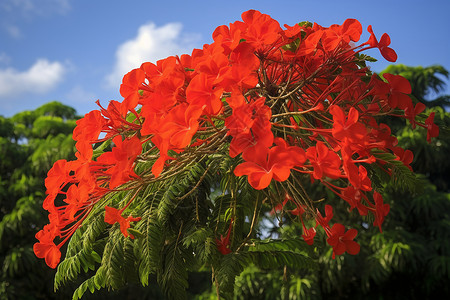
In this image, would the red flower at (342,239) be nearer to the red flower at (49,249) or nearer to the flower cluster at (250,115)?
the flower cluster at (250,115)

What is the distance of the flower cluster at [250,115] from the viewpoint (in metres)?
0.87

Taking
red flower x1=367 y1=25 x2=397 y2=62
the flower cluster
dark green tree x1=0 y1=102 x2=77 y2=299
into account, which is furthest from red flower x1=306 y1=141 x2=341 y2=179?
dark green tree x1=0 y1=102 x2=77 y2=299

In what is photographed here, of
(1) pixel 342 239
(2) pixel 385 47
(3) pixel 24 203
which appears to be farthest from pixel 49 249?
(3) pixel 24 203

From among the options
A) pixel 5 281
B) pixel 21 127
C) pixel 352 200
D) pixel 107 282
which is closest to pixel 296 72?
pixel 352 200

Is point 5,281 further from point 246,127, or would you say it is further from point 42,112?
point 246,127

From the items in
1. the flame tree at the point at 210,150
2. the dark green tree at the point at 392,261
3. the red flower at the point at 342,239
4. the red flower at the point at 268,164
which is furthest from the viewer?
the dark green tree at the point at 392,261

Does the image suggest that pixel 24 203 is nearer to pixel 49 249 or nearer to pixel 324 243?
pixel 324 243

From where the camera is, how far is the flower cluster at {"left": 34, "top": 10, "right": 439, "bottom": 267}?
0.87 m

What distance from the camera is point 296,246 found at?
1.38 m

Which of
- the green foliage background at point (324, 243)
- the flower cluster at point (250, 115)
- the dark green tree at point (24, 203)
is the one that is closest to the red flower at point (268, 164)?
the flower cluster at point (250, 115)

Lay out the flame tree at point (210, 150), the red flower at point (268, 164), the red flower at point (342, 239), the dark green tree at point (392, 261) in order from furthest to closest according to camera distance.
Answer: the dark green tree at point (392, 261)
the red flower at point (342, 239)
the flame tree at point (210, 150)
the red flower at point (268, 164)

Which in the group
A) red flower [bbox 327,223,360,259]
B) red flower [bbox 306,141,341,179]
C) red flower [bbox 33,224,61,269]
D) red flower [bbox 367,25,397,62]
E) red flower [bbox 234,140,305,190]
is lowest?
red flower [bbox 33,224,61,269]

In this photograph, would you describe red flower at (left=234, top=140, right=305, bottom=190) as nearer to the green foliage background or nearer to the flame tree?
the flame tree

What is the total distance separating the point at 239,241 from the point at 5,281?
6.30 metres
